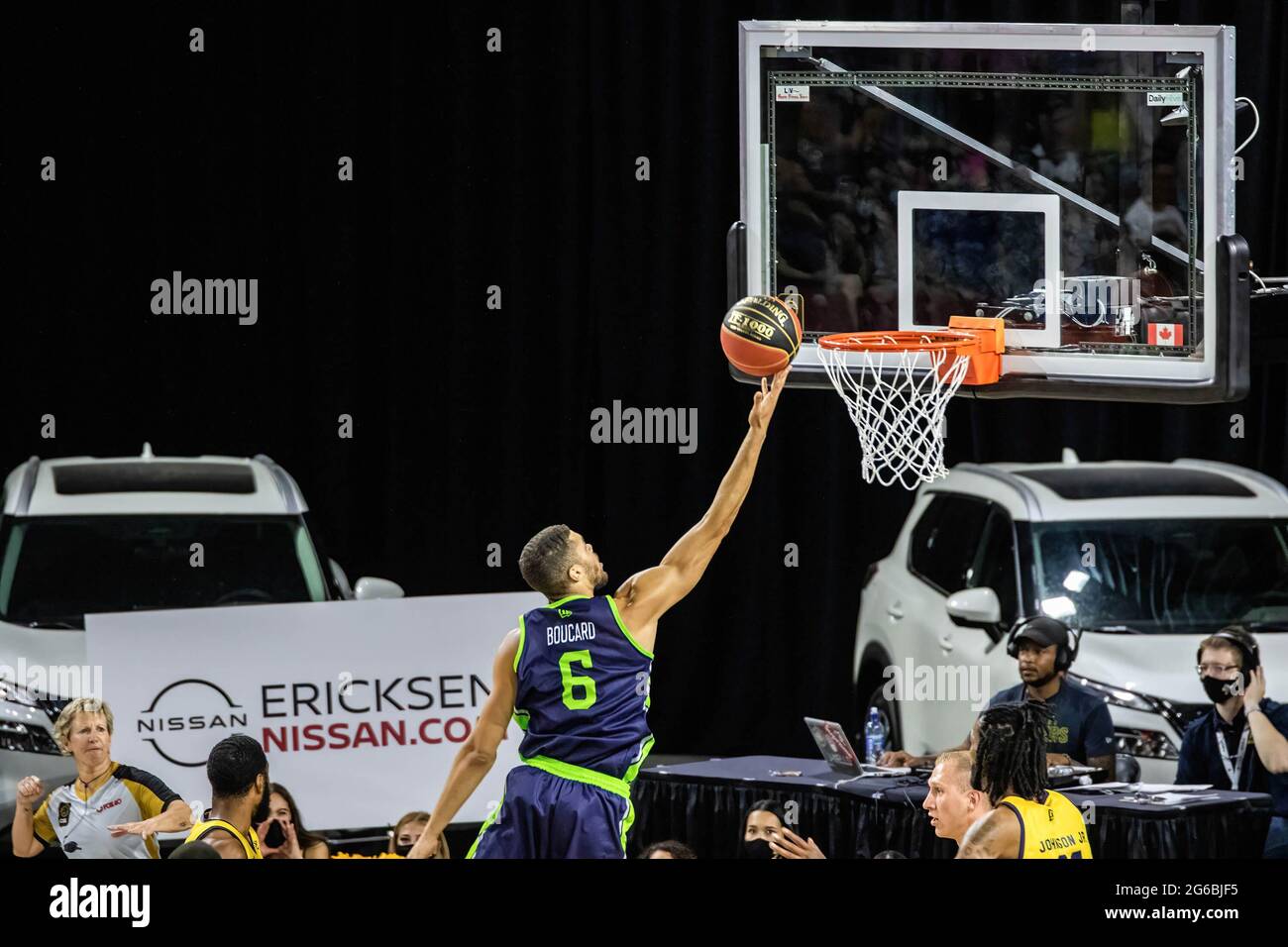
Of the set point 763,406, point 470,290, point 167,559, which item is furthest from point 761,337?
point 470,290

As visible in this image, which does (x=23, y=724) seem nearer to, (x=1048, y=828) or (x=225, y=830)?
(x=225, y=830)

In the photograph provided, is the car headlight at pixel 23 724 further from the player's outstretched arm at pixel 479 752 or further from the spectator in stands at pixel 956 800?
the spectator in stands at pixel 956 800

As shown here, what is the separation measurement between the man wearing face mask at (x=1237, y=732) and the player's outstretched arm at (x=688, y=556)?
238cm

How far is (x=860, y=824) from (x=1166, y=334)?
232cm

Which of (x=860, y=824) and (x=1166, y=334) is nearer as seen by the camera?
(x=860, y=824)

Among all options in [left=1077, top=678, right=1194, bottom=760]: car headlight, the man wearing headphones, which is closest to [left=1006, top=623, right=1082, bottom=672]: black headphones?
the man wearing headphones

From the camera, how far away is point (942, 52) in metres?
7.76

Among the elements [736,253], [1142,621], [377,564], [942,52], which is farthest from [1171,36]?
[377,564]

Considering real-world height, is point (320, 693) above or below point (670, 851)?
above

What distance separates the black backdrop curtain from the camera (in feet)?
33.2

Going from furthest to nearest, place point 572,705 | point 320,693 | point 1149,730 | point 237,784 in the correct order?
point 320,693 < point 1149,730 < point 572,705 < point 237,784

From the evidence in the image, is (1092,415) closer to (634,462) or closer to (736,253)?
(634,462)

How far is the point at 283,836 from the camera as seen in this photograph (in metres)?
7.17
